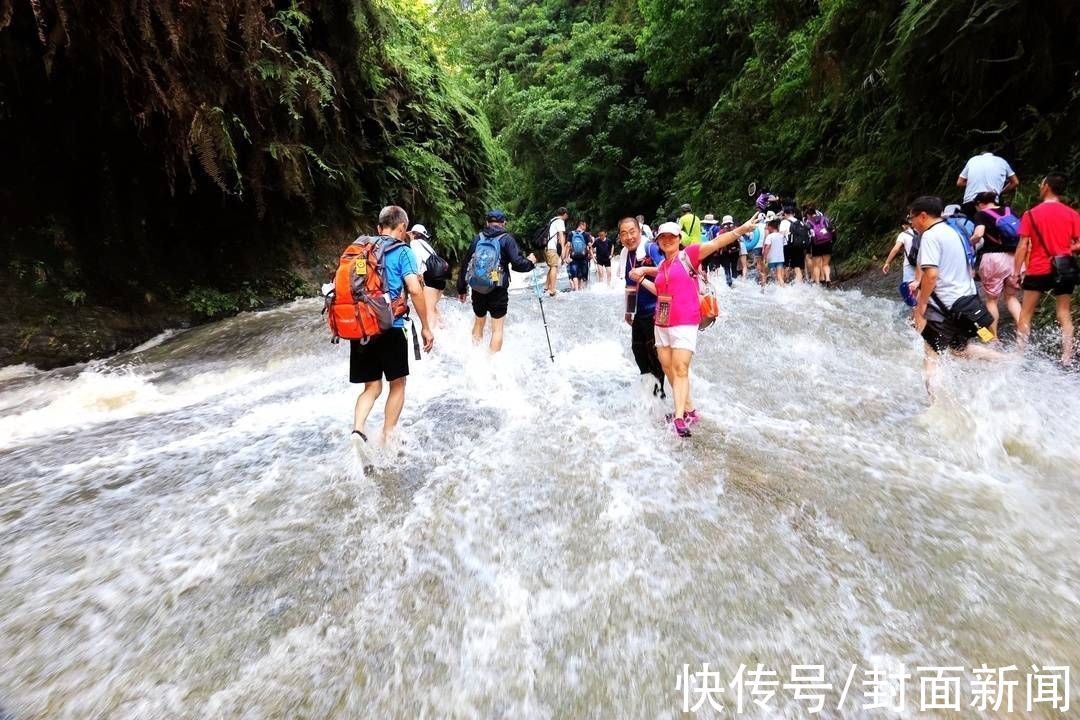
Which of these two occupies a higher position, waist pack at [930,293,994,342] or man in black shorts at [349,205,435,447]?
man in black shorts at [349,205,435,447]

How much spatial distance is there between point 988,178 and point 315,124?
10.3m

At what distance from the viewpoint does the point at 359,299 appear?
4324 millimetres

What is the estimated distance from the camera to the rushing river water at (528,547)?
8.20 ft

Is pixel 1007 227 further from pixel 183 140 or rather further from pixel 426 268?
pixel 183 140

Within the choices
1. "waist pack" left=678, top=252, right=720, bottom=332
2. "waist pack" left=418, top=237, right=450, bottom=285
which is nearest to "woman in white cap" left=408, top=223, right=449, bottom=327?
"waist pack" left=418, top=237, right=450, bottom=285

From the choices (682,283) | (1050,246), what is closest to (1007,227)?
(1050,246)

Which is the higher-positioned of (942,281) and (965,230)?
(965,230)

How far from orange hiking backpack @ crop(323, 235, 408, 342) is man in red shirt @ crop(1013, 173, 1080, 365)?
624cm

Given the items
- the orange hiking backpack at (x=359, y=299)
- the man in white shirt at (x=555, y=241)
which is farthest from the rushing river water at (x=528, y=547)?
the man in white shirt at (x=555, y=241)

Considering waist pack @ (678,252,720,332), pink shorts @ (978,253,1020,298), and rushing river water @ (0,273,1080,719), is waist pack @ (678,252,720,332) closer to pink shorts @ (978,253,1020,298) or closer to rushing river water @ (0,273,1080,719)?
rushing river water @ (0,273,1080,719)

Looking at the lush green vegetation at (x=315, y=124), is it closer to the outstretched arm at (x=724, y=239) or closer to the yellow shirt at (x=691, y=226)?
the yellow shirt at (x=691, y=226)

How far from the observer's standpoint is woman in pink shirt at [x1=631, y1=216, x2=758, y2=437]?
4.86 meters

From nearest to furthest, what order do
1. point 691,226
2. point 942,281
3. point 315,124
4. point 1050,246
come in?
1. point 942,281
2. point 1050,246
3. point 691,226
4. point 315,124

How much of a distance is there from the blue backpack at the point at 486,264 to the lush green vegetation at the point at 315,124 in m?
3.95
